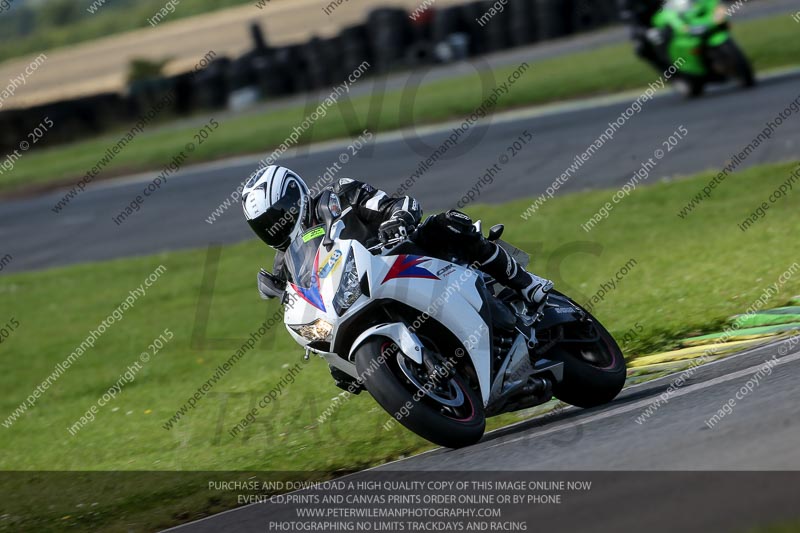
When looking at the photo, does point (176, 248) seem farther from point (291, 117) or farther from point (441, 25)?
point (441, 25)

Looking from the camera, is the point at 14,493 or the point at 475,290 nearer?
the point at 475,290

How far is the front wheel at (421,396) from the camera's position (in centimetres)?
552

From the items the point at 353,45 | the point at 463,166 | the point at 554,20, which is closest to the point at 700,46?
the point at 463,166

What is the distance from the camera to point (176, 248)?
16484 millimetres

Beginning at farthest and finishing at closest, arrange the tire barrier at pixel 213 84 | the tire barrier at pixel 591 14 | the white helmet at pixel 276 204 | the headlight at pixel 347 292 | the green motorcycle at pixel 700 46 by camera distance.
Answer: the tire barrier at pixel 213 84
the tire barrier at pixel 591 14
the green motorcycle at pixel 700 46
the white helmet at pixel 276 204
the headlight at pixel 347 292

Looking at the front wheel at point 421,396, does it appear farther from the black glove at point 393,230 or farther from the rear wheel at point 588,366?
the rear wheel at point 588,366

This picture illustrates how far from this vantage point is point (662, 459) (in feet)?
16.5

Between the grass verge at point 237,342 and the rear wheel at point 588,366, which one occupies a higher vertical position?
the rear wheel at point 588,366

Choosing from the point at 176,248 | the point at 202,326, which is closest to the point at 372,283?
the point at 202,326

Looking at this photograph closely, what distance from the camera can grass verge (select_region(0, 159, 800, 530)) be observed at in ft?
23.4

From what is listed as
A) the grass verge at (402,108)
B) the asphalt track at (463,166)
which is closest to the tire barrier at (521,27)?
the grass verge at (402,108)

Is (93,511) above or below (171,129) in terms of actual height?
above

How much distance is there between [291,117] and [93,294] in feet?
36.0

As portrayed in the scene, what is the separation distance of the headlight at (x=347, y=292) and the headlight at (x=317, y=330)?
0.12m
